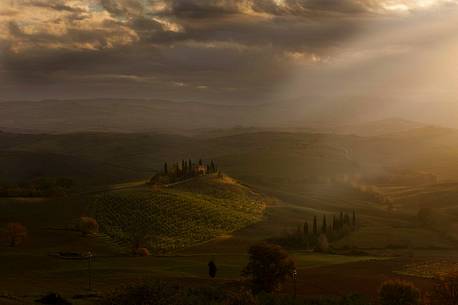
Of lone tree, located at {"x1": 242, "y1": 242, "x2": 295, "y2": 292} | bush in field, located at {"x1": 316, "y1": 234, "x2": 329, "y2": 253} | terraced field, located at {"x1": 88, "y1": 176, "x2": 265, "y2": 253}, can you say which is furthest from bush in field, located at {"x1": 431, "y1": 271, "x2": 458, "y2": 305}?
terraced field, located at {"x1": 88, "y1": 176, "x2": 265, "y2": 253}

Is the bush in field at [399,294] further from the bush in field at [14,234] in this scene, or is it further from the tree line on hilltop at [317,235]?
the bush in field at [14,234]

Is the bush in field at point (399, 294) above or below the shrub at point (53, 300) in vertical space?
below

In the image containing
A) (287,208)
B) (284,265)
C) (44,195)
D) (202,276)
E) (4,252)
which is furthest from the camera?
(287,208)

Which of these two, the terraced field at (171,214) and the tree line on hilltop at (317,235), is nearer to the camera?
the terraced field at (171,214)

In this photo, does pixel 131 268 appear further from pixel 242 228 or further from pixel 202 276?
pixel 242 228

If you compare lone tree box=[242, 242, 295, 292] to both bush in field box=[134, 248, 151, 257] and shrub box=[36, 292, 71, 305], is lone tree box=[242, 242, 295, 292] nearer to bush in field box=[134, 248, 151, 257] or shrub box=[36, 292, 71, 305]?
shrub box=[36, 292, 71, 305]

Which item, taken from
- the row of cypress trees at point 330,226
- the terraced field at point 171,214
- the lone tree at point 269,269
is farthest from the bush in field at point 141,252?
the row of cypress trees at point 330,226

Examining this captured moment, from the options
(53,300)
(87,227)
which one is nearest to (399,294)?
(53,300)

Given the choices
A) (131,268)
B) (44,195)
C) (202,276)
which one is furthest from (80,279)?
(44,195)
